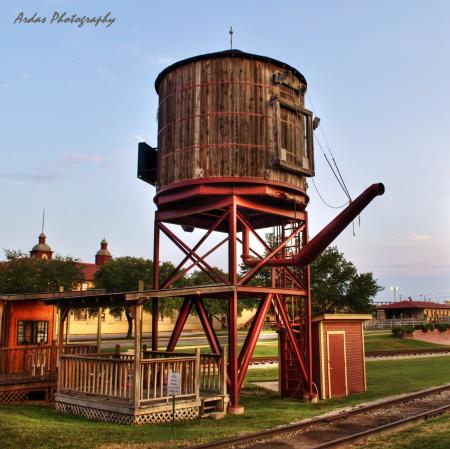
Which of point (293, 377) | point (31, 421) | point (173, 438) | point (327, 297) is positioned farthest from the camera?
point (327, 297)

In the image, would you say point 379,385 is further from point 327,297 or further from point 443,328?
point 443,328

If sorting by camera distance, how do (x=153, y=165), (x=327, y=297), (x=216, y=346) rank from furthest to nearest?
1. (x=327, y=297)
2. (x=153, y=165)
3. (x=216, y=346)

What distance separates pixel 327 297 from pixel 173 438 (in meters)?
43.4

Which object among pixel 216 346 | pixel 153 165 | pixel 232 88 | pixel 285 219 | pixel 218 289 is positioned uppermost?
pixel 232 88

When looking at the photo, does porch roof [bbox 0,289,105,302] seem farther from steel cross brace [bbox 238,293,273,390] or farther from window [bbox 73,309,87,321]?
window [bbox 73,309,87,321]

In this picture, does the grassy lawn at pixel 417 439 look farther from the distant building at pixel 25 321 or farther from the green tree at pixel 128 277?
the green tree at pixel 128 277

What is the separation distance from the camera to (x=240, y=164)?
56.6 ft

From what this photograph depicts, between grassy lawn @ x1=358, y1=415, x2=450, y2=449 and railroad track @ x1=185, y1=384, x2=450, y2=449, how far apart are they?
0.38 m

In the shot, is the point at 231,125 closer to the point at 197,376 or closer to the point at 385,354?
the point at 197,376

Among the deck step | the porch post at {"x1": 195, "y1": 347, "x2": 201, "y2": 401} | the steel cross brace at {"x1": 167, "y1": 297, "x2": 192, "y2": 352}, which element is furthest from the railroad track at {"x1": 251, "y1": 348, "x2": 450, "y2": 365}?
the porch post at {"x1": 195, "y1": 347, "x2": 201, "y2": 401}

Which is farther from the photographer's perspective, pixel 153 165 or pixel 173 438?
pixel 153 165

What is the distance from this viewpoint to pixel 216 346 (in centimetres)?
1767

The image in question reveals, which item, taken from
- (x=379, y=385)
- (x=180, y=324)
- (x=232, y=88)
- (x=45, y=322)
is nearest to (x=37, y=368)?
(x=45, y=322)

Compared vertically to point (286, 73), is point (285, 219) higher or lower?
lower
